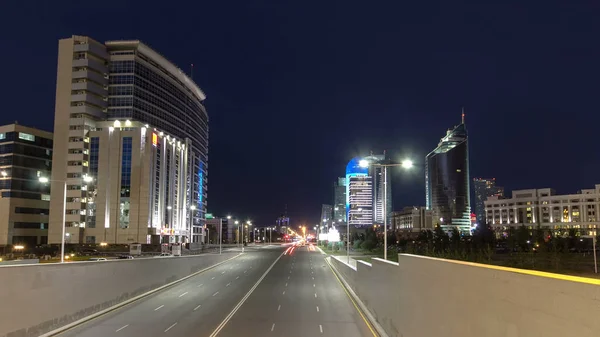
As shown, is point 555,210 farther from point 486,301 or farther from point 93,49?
point 486,301

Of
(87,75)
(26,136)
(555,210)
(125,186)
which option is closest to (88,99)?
(87,75)

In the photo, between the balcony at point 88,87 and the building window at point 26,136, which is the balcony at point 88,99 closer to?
the balcony at point 88,87

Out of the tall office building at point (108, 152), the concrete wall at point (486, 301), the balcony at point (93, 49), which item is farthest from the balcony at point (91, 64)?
the concrete wall at point (486, 301)

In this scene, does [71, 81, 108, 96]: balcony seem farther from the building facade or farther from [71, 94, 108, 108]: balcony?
the building facade

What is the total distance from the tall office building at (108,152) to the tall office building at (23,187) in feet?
17.3

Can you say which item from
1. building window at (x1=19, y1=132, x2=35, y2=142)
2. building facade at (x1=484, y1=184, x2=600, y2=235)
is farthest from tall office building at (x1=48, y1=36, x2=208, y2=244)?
building facade at (x1=484, y1=184, x2=600, y2=235)

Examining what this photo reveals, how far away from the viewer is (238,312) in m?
26.6

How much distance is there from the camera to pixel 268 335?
20.3m

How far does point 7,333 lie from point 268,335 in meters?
9.48

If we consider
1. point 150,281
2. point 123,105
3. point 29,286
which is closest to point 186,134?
point 123,105

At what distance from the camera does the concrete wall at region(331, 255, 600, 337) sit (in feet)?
20.0

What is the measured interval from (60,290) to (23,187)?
102 metres

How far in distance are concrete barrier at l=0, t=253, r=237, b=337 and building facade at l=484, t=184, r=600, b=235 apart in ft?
506

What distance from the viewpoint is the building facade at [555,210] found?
164 m
